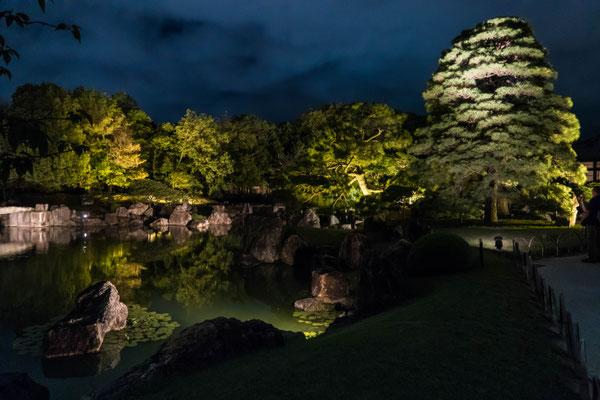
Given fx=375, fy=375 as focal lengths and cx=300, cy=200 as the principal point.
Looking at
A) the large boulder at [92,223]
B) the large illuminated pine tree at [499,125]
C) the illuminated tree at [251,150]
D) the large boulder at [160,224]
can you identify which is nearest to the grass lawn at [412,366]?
the large illuminated pine tree at [499,125]

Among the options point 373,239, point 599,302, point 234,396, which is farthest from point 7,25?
point 373,239

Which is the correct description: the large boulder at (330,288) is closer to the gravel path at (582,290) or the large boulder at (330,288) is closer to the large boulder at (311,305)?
the large boulder at (311,305)

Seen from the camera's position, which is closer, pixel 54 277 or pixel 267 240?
pixel 54 277

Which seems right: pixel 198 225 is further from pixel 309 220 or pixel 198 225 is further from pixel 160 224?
pixel 309 220

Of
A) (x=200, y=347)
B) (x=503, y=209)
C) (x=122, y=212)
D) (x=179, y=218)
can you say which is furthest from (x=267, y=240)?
(x=122, y=212)

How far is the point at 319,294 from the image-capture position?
10414mm

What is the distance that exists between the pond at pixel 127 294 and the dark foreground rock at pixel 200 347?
4.99ft

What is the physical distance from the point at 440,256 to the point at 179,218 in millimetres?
25510

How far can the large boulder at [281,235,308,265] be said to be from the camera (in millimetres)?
15844

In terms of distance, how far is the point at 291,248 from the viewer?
52.4ft

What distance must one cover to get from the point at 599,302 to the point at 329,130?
50.0ft

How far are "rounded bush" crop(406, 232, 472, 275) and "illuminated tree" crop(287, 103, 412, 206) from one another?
416 inches

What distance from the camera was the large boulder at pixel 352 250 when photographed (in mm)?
13609

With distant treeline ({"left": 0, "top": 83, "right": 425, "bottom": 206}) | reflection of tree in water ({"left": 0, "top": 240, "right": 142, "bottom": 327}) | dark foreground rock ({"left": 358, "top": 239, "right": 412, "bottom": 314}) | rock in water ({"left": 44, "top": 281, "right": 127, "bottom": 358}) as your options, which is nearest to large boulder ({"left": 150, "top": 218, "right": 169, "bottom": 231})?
distant treeline ({"left": 0, "top": 83, "right": 425, "bottom": 206})
